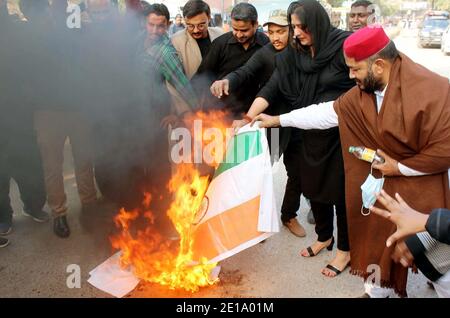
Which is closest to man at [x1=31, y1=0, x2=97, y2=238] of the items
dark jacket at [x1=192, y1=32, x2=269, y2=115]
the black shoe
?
the black shoe

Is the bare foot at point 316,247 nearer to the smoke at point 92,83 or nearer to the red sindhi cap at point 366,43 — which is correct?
the smoke at point 92,83

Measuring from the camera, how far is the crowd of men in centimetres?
237

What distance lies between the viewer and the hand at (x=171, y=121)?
11.7ft

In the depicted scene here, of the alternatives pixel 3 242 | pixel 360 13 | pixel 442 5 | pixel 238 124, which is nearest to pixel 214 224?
pixel 238 124

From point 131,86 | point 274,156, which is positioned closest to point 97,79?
point 131,86

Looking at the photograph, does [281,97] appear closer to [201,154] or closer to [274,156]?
[274,156]

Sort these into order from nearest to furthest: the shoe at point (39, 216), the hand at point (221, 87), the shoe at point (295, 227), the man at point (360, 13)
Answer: the hand at point (221, 87)
the shoe at point (295, 227)
the shoe at point (39, 216)
the man at point (360, 13)

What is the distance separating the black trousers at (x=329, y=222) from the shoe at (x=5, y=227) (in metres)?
2.69

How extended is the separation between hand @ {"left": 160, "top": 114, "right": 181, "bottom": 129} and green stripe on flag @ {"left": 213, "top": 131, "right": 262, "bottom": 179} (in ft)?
2.27

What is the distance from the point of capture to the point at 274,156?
3.55 metres

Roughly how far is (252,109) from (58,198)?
6.28ft

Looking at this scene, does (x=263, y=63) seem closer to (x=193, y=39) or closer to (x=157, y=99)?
(x=193, y=39)

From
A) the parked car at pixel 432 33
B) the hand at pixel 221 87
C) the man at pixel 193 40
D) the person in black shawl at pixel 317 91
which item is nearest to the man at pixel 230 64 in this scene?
the man at pixel 193 40

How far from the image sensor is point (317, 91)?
2951 millimetres
